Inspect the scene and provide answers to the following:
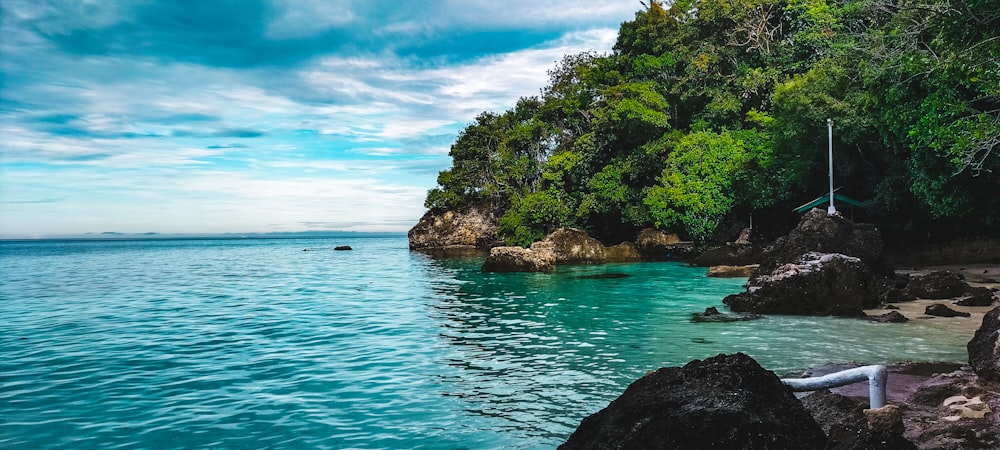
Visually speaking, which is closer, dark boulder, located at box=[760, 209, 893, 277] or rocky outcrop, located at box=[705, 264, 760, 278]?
dark boulder, located at box=[760, 209, 893, 277]

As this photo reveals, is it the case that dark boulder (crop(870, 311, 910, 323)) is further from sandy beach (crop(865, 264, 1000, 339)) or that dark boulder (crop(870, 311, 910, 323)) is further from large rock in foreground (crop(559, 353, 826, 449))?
large rock in foreground (crop(559, 353, 826, 449))

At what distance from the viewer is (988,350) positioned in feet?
26.8

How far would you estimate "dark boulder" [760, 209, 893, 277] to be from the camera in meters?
19.7

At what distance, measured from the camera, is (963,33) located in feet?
49.1

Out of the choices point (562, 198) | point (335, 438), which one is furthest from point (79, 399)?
point (562, 198)

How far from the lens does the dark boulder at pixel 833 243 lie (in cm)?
1966

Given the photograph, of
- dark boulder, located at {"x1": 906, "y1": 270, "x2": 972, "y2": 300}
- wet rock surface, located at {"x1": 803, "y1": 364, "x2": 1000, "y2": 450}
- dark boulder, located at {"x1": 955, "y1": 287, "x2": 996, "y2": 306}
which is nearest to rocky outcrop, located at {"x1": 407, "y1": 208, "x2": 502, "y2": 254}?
dark boulder, located at {"x1": 906, "y1": 270, "x2": 972, "y2": 300}

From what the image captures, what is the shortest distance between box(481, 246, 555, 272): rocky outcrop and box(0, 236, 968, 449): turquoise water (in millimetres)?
8974

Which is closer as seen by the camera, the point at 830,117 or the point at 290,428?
the point at 290,428

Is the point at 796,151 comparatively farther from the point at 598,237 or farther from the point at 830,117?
the point at 598,237

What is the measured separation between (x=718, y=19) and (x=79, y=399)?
38.6 meters

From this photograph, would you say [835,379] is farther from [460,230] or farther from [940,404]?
[460,230]

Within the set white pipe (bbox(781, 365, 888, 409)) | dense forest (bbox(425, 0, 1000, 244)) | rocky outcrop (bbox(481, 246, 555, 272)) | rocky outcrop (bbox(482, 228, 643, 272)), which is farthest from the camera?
rocky outcrop (bbox(482, 228, 643, 272))

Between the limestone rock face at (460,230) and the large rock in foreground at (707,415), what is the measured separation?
53975 millimetres
